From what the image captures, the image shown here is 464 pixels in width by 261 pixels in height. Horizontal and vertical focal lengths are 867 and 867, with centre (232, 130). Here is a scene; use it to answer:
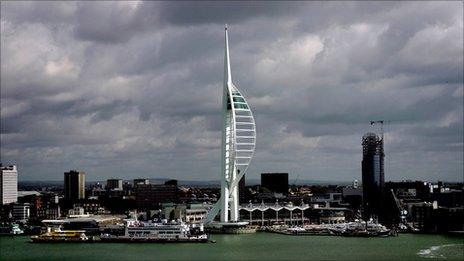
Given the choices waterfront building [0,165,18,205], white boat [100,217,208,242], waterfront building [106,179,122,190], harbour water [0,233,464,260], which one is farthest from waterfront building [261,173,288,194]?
white boat [100,217,208,242]

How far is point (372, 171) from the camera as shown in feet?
275

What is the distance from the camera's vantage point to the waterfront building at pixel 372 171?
81.9 metres

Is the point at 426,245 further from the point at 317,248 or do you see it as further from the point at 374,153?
the point at 374,153

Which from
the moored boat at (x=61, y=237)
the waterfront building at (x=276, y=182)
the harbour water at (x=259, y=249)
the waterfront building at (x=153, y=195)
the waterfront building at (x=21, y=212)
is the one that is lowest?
the harbour water at (x=259, y=249)

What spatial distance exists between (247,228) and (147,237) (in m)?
10.8

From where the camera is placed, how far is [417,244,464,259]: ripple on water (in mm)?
36141

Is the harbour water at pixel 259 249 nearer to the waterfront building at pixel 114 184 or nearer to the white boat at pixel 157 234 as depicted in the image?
the white boat at pixel 157 234

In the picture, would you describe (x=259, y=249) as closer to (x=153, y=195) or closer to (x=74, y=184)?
(x=153, y=195)

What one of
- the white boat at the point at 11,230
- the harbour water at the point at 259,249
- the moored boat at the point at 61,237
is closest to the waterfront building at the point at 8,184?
the white boat at the point at 11,230

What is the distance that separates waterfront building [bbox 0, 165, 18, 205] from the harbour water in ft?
142

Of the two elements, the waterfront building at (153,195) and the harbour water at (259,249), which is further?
the waterfront building at (153,195)

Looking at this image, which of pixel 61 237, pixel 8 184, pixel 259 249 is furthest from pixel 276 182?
pixel 259 249

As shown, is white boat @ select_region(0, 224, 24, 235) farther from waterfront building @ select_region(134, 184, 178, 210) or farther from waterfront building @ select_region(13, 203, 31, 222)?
waterfront building @ select_region(134, 184, 178, 210)

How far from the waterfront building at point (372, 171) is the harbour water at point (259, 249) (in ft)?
101
